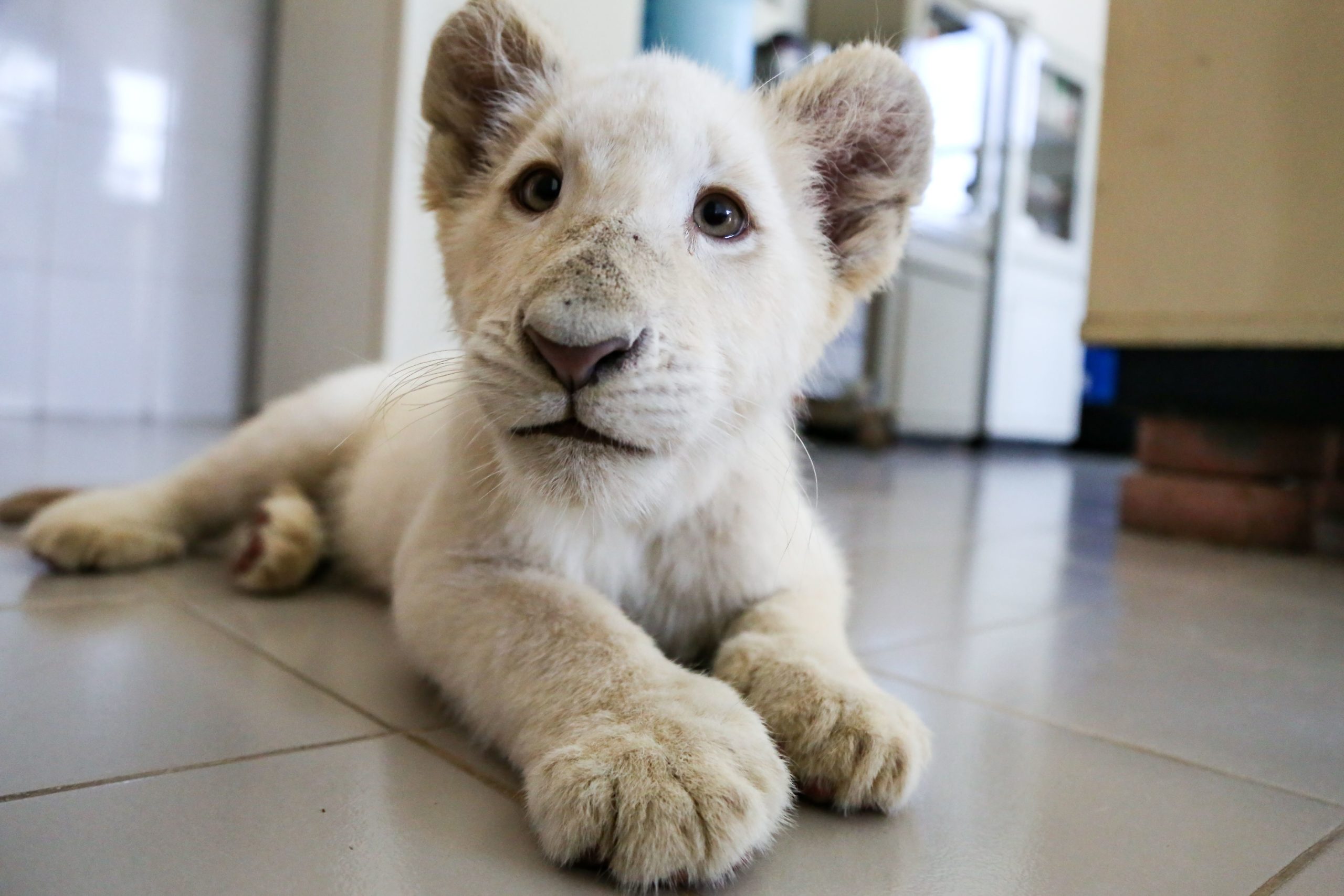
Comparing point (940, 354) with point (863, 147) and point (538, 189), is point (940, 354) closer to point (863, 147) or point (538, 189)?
point (863, 147)

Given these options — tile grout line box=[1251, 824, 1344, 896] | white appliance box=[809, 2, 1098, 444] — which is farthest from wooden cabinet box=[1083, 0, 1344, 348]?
white appliance box=[809, 2, 1098, 444]

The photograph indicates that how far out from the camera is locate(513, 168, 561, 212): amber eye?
1337 mm

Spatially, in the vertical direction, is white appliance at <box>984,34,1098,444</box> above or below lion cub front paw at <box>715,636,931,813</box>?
above

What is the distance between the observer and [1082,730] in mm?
1395

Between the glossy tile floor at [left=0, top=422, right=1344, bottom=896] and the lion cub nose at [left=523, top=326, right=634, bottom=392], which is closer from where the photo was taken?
the glossy tile floor at [left=0, top=422, right=1344, bottom=896]

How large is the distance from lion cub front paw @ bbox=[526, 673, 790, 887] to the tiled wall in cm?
467

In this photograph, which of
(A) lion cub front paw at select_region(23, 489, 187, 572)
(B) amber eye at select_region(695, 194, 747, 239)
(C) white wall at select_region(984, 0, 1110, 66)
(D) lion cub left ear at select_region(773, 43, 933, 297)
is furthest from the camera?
(C) white wall at select_region(984, 0, 1110, 66)

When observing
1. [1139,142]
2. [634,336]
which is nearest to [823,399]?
[1139,142]

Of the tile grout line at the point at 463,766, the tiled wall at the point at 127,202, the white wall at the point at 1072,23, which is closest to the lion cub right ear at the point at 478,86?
the tile grout line at the point at 463,766

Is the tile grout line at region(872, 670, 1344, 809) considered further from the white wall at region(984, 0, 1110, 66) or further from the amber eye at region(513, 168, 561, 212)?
the white wall at region(984, 0, 1110, 66)

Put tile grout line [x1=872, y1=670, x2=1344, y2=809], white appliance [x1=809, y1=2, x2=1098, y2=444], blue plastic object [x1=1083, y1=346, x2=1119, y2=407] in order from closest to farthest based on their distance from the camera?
tile grout line [x1=872, y1=670, x2=1344, y2=809], white appliance [x1=809, y1=2, x2=1098, y2=444], blue plastic object [x1=1083, y1=346, x2=1119, y2=407]

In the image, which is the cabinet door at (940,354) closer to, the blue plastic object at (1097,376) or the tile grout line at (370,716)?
the blue plastic object at (1097,376)

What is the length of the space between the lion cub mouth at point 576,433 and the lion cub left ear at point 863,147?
0.64 m

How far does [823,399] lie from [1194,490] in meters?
3.91
